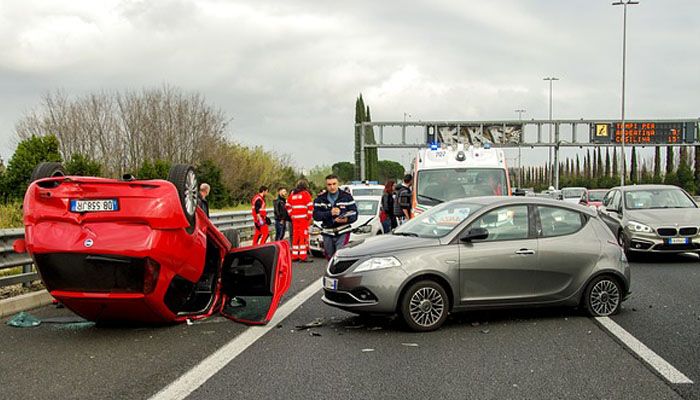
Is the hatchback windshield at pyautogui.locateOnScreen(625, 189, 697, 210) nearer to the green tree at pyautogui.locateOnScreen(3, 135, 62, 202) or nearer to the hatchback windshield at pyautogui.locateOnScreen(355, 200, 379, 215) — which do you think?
the hatchback windshield at pyautogui.locateOnScreen(355, 200, 379, 215)

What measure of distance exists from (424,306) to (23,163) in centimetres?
2041

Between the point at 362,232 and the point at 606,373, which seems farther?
the point at 362,232

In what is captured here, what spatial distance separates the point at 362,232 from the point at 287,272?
926cm

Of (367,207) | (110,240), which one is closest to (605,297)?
(110,240)

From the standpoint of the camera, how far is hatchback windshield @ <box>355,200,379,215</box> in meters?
19.0

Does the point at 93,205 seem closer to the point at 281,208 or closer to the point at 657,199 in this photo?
the point at 281,208

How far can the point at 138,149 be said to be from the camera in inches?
1629

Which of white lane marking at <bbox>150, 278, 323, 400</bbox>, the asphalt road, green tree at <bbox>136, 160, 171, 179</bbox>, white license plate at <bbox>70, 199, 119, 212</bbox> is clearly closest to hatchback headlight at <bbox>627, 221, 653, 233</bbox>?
the asphalt road

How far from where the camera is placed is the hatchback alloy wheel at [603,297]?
867cm

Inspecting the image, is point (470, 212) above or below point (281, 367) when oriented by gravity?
above

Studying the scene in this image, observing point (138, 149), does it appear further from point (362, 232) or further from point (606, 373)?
point (606, 373)

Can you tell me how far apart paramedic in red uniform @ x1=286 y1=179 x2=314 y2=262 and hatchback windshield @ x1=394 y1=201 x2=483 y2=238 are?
6504 millimetres

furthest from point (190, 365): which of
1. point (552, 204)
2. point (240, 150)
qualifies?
point (240, 150)

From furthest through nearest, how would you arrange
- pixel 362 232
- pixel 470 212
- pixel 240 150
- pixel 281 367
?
pixel 240 150 → pixel 362 232 → pixel 470 212 → pixel 281 367
